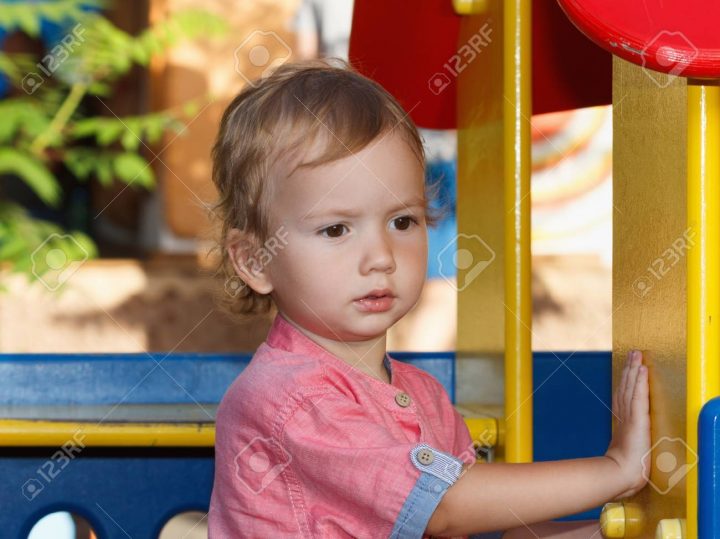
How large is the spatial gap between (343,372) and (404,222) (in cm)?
17

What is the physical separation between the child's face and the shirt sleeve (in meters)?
0.10

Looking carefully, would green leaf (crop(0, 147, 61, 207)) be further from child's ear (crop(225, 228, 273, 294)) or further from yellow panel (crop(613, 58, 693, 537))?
yellow panel (crop(613, 58, 693, 537))

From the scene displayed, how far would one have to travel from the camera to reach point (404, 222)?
3.95 feet

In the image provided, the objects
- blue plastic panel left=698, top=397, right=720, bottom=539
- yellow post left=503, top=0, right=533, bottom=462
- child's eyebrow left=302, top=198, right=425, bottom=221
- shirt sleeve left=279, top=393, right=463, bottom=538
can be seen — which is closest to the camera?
blue plastic panel left=698, top=397, right=720, bottom=539

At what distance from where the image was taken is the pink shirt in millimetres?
1050

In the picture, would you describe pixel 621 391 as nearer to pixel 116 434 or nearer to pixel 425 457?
pixel 425 457

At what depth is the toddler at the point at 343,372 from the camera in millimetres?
1054

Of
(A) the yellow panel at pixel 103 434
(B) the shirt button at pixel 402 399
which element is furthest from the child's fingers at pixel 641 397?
(A) the yellow panel at pixel 103 434

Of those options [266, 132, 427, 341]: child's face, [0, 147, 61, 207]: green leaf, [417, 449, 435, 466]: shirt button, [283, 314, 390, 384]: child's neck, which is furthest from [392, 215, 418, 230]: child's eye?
[0, 147, 61, 207]: green leaf

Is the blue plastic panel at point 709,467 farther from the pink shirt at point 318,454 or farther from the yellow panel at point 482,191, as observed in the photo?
the yellow panel at point 482,191

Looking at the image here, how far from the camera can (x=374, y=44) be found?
5.96 feet

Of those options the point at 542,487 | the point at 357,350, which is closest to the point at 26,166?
the point at 357,350

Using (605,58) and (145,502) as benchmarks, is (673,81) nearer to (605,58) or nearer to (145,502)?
(605,58)

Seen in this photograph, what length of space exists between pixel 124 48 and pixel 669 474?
331cm
